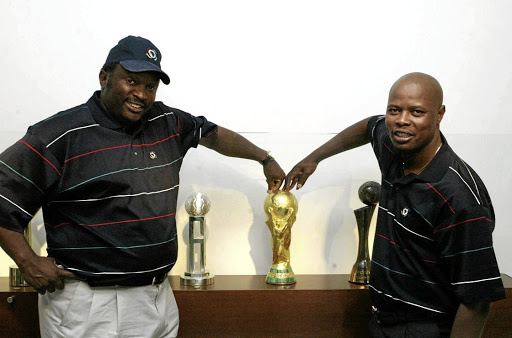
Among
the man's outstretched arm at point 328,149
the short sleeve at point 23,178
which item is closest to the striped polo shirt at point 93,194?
the short sleeve at point 23,178

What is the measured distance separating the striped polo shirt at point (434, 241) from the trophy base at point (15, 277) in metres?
1.05

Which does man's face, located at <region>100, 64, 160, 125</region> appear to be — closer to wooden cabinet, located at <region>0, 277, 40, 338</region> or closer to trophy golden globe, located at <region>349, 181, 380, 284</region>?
wooden cabinet, located at <region>0, 277, 40, 338</region>

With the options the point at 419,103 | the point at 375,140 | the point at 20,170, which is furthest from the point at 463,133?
the point at 20,170

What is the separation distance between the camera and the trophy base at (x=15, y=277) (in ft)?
6.61

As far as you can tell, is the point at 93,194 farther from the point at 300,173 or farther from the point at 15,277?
the point at 300,173

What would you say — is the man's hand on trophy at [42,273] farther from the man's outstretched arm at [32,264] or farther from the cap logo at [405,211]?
the cap logo at [405,211]

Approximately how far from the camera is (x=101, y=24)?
7.40 ft

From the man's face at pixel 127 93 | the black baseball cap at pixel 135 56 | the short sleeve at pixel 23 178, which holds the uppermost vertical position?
the black baseball cap at pixel 135 56

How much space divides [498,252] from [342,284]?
2.10 feet

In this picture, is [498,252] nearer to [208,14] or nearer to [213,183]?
[213,183]

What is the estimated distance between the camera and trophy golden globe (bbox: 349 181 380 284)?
2076mm

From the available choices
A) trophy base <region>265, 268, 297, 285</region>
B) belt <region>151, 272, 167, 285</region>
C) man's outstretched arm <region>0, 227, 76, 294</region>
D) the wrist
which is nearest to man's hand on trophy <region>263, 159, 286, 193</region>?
the wrist

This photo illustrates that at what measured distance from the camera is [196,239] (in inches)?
81.7

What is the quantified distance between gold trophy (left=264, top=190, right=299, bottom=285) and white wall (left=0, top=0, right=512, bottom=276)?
182 millimetres
